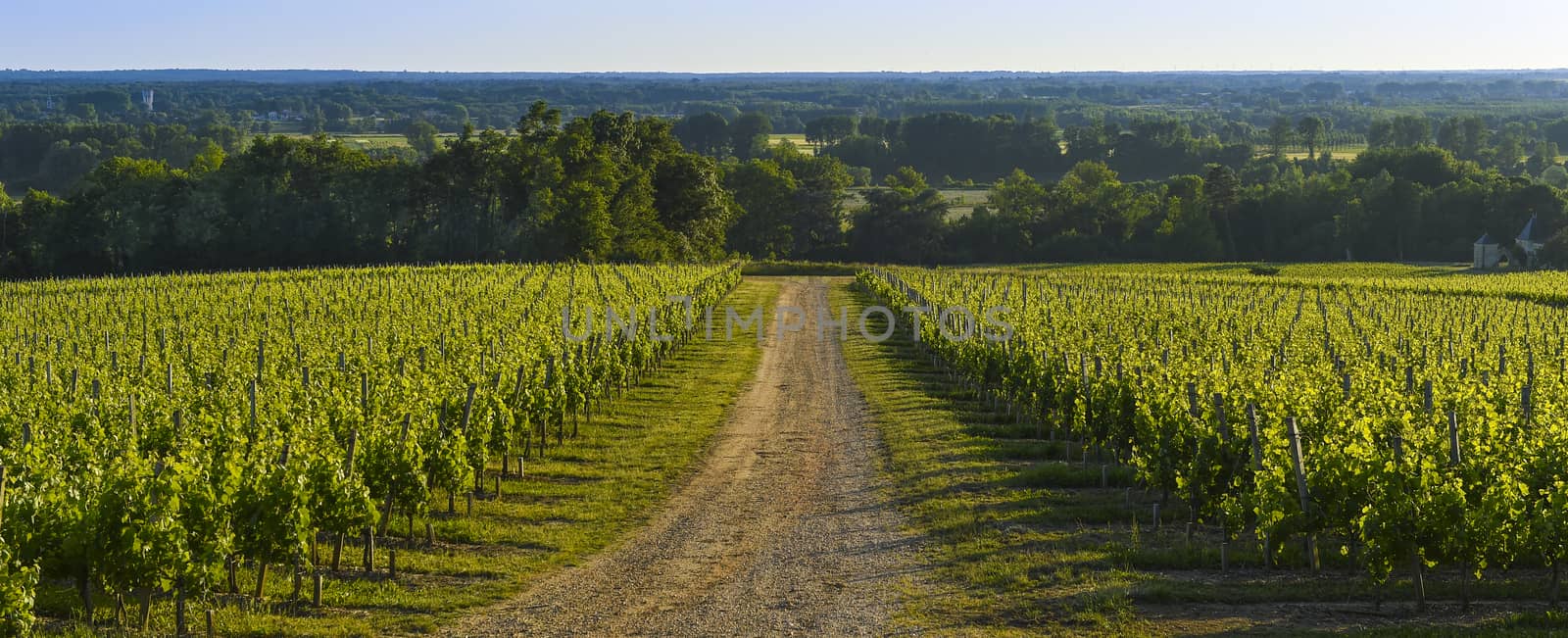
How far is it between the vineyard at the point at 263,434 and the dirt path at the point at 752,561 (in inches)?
77.2

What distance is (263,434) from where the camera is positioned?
13.2 meters

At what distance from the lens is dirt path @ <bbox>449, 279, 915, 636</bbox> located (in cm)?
1147

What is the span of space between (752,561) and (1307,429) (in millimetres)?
6107

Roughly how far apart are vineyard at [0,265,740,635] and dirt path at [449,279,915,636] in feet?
6.43

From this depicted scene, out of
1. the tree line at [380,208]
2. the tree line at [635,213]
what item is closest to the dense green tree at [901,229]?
the tree line at [635,213]

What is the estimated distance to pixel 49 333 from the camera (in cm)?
2822

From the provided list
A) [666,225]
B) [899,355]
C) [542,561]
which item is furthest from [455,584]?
[666,225]

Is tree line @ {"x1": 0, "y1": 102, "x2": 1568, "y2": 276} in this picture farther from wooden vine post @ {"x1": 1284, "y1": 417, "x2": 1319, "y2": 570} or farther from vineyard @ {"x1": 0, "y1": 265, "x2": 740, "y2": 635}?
wooden vine post @ {"x1": 1284, "y1": 417, "x2": 1319, "y2": 570}

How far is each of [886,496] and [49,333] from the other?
20.2 metres

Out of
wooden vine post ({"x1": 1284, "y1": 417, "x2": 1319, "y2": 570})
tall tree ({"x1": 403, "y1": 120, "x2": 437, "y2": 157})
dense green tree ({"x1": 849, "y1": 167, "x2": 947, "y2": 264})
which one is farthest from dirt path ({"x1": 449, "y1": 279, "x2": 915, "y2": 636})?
tall tree ({"x1": 403, "y1": 120, "x2": 437, "y2": 157})

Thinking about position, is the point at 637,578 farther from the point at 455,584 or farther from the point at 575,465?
the point at 575,465

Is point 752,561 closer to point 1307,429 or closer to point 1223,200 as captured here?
point 1307,429

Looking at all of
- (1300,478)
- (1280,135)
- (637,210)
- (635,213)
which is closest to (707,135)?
(1280,135)

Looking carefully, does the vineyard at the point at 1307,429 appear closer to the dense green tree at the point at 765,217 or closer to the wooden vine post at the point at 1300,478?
the wooden vine post at the point at 1300,478
